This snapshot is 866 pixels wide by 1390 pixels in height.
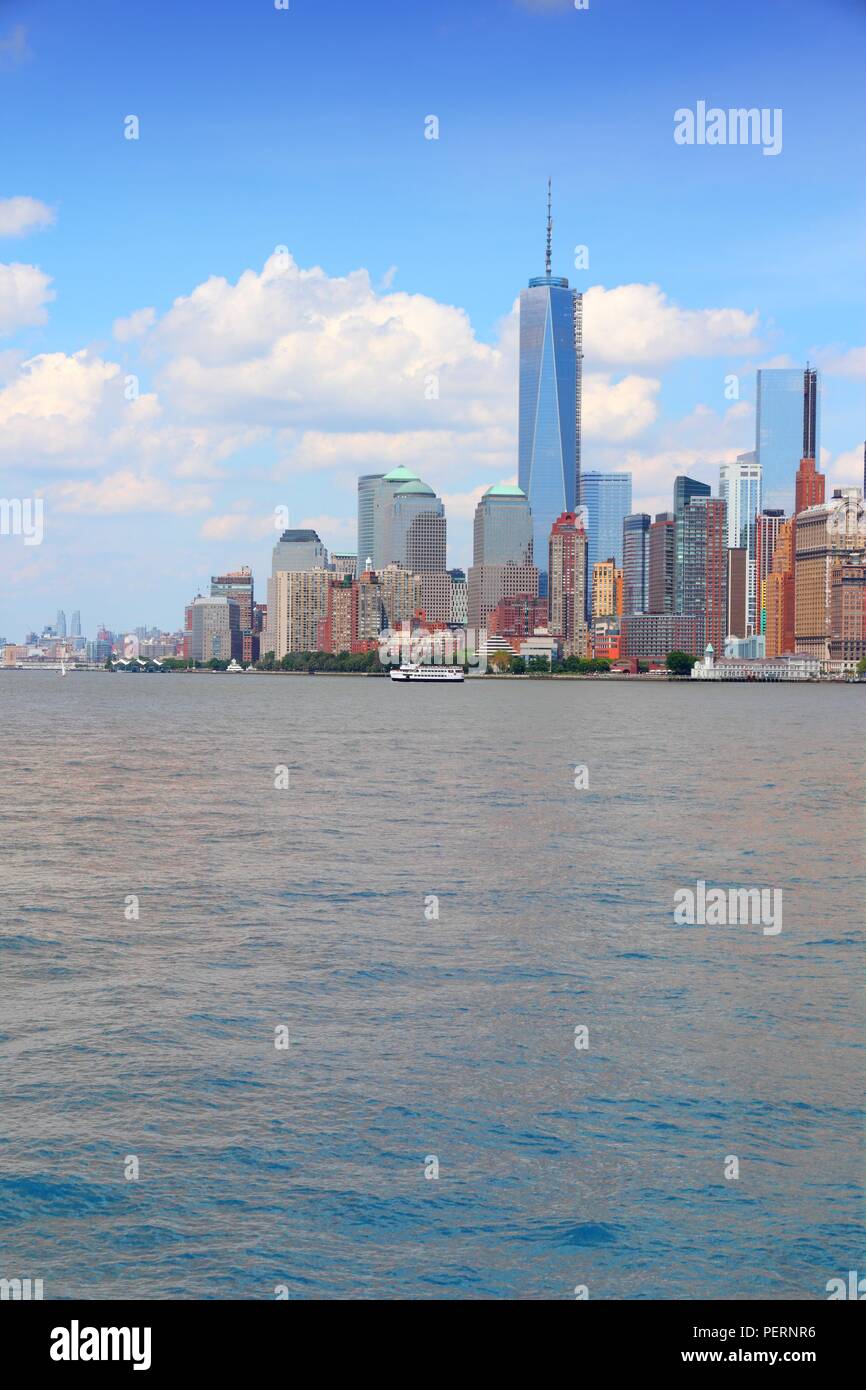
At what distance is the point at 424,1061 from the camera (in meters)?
12.7

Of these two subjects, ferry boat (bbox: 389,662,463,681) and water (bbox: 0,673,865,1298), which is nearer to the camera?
water (bbox: 0,673,865,1298)

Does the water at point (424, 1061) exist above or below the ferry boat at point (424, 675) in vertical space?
below

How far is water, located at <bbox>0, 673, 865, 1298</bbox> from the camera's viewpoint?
9336 mm

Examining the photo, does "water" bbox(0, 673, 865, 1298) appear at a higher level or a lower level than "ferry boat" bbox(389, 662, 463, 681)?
lower

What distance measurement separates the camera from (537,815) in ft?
104

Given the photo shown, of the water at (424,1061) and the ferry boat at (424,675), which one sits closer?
the water at (424,1061)

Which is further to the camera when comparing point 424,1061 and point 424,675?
point 424,675

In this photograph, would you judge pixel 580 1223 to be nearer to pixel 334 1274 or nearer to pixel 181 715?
pixel 334 1274

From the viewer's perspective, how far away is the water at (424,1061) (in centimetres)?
934

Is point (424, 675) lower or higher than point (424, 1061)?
higher

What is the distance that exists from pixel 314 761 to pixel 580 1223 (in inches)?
1491

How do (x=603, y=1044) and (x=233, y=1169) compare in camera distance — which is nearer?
(x=233, y=1169)
